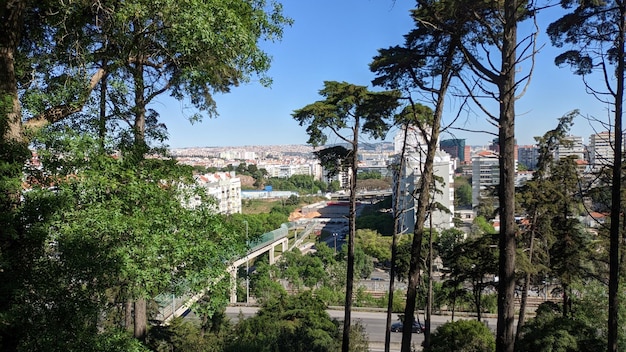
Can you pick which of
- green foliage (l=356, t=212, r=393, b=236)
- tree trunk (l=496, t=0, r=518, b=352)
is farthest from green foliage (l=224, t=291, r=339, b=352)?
green foliage (l=356, t=212, r=393, b=236)

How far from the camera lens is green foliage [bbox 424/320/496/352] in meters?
8.91

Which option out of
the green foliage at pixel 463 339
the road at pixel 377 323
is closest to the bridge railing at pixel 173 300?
the road at pixel 377 323

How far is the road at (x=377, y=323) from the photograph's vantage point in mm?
15281

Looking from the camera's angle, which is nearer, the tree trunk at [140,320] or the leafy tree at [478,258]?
the tree trunk at [140,320]

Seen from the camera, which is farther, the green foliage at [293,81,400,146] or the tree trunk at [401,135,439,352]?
the green foliage at [293,81,400,146]

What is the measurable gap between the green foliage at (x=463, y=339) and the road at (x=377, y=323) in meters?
5.32

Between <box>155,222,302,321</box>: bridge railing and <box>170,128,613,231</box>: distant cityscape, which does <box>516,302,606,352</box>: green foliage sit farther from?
<box>155,222,302,321</box>: bridge railing

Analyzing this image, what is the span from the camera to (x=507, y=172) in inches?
138

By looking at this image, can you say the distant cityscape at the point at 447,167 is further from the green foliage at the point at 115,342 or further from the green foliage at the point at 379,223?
the green foliage at the point at 115,342

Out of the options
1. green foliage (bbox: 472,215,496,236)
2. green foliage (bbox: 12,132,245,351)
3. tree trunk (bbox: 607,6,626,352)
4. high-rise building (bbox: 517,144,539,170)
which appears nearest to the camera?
green foliage (bbox: 12,132,245,351)

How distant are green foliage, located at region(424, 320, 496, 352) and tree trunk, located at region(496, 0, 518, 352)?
6048 mm

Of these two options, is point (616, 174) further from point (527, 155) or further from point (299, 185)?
point (527, 155)

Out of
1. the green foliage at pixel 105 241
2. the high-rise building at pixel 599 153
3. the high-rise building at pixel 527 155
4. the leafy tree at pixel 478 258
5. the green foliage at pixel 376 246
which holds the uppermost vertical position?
the high-rise building at pixel 527 155

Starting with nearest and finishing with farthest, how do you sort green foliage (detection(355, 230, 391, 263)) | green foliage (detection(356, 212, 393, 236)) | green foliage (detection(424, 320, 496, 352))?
green foliage (detection(424, 320, 496, 352)) → green foliage (detection(355, 230, 391, 263)) → green foliage (detection(356, 212, 393, 236))
